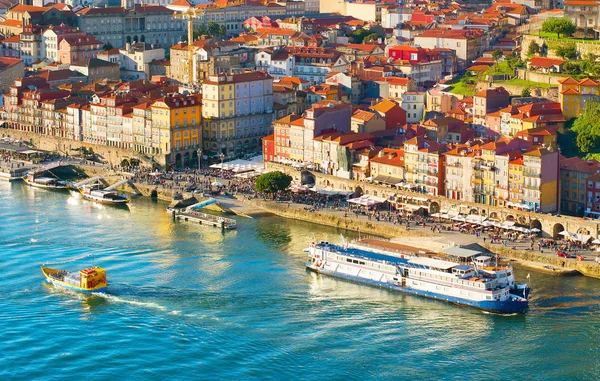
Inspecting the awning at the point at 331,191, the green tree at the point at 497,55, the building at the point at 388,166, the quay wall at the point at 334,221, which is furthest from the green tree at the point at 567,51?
the quay wall at the point at 334,221

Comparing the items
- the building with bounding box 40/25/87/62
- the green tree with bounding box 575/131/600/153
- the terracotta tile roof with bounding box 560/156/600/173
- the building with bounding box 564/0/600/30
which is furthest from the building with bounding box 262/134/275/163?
the building with bounding box 40/25/87/62

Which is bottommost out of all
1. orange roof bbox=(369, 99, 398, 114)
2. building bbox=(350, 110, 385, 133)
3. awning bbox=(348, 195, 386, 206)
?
awning bbox=(348, 195, 386, 206)

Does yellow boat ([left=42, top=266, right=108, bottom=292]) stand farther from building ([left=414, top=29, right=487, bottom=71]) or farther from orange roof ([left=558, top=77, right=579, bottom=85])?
building ([left=414, top=29, right=487, bottom=71])

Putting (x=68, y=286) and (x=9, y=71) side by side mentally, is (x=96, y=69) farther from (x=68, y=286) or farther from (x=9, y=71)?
(x=68, y=286)

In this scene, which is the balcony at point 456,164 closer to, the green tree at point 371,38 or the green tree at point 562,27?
the green tree at point 562,27

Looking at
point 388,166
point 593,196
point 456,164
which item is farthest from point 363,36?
point 593,196

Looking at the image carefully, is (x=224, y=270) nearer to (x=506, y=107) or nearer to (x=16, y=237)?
(x=16, y=237)
